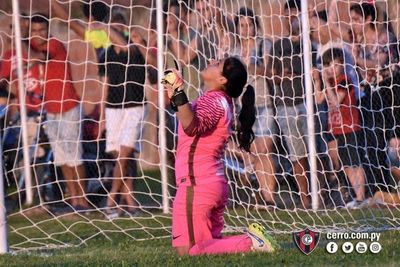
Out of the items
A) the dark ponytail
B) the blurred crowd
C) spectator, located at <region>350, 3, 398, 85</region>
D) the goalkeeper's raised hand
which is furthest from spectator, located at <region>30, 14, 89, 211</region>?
the goalkeeper's raised hand

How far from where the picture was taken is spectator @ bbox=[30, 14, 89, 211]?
12.9 m

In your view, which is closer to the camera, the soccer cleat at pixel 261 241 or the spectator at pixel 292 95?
the soccer cleat at pixel 261 241

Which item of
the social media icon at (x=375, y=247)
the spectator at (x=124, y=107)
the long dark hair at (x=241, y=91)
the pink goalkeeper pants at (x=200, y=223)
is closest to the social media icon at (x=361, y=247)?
the social media icon at (x=375, y=247)

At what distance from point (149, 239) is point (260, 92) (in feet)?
7.32

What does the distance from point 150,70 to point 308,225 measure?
2454 millimetres

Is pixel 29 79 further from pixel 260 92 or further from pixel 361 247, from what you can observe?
pixel 361 247

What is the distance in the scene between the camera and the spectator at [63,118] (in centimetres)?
1291

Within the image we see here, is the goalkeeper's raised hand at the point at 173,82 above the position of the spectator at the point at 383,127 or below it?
above

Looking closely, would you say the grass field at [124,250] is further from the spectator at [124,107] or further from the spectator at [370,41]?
the spectator at [370,41]

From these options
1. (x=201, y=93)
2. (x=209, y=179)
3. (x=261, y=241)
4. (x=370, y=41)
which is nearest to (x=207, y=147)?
(x=209, y=179)

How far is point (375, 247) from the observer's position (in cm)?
892

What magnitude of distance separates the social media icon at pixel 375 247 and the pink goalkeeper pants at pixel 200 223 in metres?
0.86

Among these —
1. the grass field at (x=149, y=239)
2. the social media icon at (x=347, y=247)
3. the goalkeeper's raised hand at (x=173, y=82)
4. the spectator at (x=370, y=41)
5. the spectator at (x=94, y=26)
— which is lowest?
the grass field at (x=149, y=239)

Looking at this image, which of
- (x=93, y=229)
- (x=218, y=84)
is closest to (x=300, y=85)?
(x=93, y=229)
